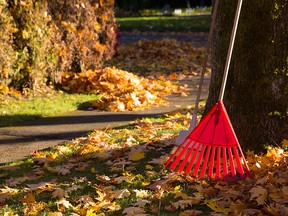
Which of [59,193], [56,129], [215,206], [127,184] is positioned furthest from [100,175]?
[56,129]

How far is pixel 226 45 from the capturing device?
18.1ft

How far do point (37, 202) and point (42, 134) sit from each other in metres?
2.43

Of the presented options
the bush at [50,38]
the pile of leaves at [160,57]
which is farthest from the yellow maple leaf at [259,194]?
the pile of leaves at [160,57]

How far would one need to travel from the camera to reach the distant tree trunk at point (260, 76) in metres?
5.31

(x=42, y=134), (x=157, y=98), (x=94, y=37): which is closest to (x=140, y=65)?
(x=94, y=37)

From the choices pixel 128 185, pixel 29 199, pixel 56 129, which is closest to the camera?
pixel 29 199

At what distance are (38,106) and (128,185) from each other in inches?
148

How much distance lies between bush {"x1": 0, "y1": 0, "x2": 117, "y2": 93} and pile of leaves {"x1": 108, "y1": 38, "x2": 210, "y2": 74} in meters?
2.46

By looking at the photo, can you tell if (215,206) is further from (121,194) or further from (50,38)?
(50,38)

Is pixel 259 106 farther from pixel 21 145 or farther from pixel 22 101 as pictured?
pixel 22 101

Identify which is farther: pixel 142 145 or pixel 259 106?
pixel 142 145

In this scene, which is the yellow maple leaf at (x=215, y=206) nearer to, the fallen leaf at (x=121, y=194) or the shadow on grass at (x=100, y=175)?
the shadow on grass at (x=100, y=175)

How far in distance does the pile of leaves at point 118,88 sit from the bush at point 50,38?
0.31m

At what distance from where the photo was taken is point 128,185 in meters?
4.98
